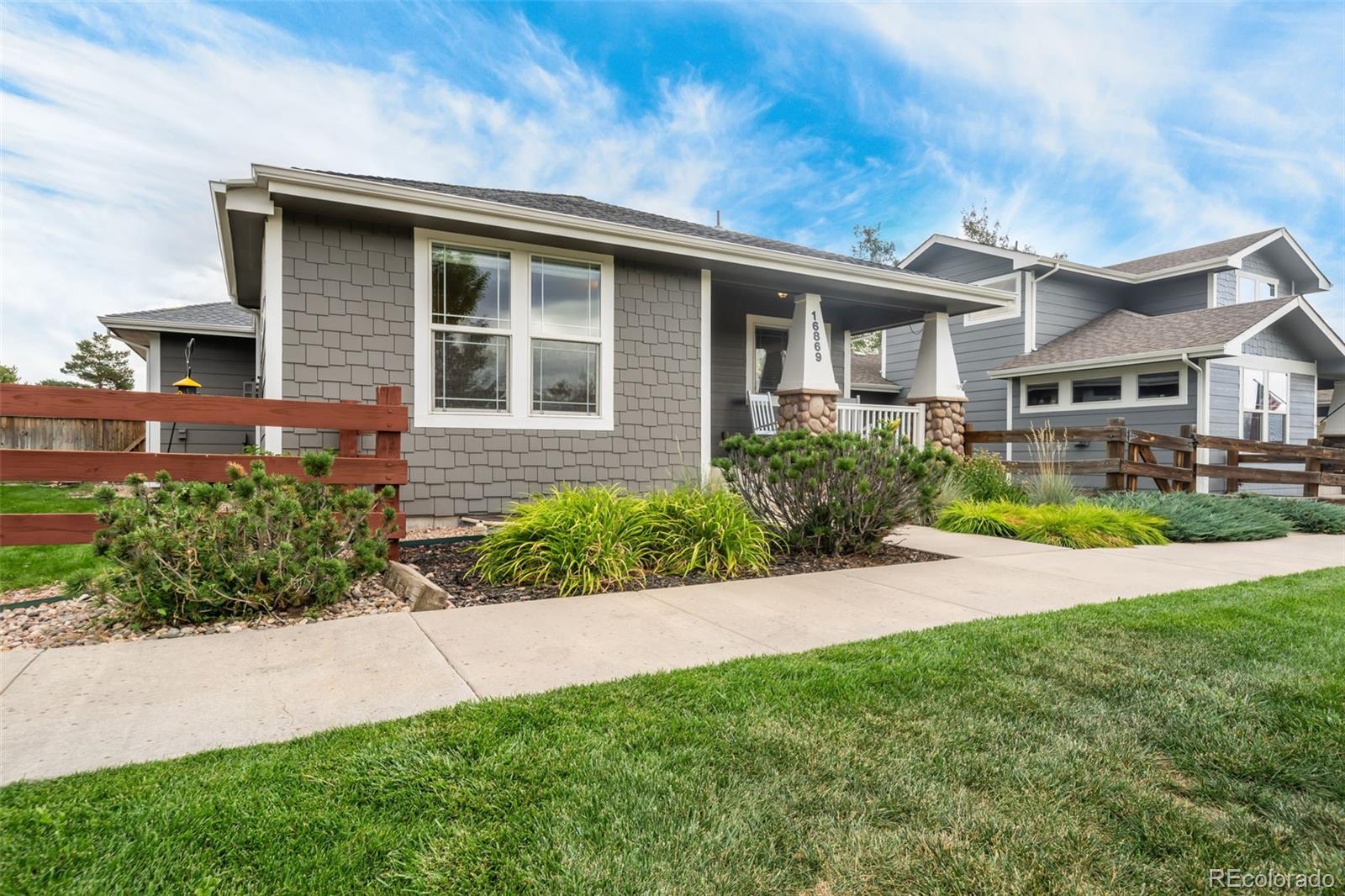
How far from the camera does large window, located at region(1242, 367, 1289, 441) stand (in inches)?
484

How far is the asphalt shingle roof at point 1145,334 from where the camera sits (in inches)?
454

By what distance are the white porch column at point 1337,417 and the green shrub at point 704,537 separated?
16387 mm

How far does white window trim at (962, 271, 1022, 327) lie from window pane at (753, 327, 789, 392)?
5.14m

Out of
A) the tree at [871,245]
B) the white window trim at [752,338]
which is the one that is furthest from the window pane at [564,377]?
the tree at [871,245]

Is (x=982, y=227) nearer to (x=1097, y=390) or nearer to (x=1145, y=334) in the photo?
(x=1145, y=334)

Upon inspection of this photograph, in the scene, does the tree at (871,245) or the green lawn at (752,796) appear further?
the tree at (871,245)

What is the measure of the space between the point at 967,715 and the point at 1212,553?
530 centimetres

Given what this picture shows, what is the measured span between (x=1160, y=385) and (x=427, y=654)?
540 inches

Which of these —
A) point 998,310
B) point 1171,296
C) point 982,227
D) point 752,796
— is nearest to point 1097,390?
point 998,310

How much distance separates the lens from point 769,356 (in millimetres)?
10688

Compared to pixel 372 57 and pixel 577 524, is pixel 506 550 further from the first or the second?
pixel 372 57

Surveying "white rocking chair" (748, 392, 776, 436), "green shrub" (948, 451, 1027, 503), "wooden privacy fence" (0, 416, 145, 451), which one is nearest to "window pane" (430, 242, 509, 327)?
"white rocking chair" (748, 392, 776, 436)

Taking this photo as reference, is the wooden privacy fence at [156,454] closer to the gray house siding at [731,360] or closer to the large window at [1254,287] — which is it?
the gray house siding at [731,360]

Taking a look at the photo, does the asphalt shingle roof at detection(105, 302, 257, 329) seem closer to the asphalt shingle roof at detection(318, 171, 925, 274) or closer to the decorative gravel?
the asphalt shingle roof at detection(318, 171, 925, 274)
